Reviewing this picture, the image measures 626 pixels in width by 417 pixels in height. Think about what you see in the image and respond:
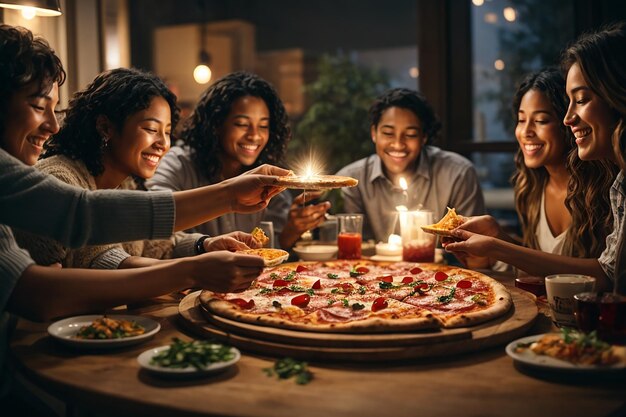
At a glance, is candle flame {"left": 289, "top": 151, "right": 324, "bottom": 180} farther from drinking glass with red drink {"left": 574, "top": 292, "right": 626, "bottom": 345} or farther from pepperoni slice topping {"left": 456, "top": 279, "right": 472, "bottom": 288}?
drinking glass with red drink {"left": 574, "top": 292, "right": 626, "bottom": 345}

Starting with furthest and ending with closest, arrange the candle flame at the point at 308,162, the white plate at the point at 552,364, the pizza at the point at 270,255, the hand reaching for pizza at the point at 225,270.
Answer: the candle flame at the point at 308,162 → the pizza at the point at 270,255 → the hand reaching for pizza at the point at 225,270 → the white plate at the point at 552,364

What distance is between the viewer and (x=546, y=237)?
3947 mm

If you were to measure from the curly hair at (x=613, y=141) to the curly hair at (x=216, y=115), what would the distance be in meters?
2.05

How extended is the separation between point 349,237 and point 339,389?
2089mm

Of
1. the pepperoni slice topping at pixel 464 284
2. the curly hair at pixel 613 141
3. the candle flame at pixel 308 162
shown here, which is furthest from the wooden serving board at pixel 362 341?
the candle flame at pixel 308 162

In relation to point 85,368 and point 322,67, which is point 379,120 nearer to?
point 322,67

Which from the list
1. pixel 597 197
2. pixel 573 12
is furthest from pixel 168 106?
pixel 573 12

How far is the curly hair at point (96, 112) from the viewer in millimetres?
3449

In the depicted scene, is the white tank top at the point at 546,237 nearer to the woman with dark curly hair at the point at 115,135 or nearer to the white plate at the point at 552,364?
the woman with dark curly hair at the point at 115,135

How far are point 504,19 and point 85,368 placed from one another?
18.2 feet

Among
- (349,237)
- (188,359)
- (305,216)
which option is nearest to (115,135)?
(305,216)

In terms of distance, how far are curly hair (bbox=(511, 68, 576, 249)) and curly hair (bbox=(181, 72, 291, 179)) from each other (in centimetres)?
166

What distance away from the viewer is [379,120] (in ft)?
16.9

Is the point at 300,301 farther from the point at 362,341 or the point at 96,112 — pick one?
the point at 96,112
